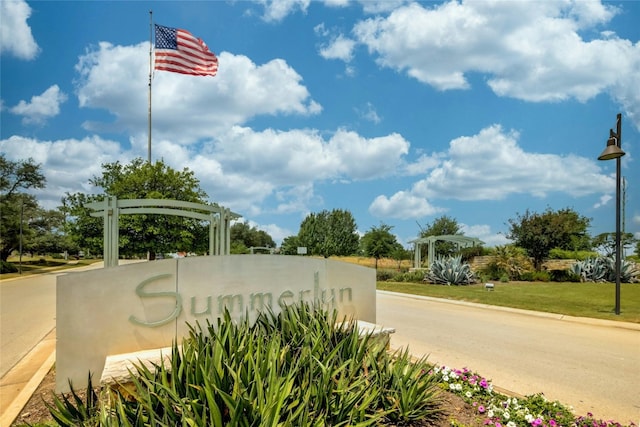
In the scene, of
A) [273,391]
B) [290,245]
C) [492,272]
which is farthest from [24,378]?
[290,245]

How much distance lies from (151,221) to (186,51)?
31.8 ft

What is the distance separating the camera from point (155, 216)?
24359mm

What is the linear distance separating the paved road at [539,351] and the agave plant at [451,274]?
9.90 meters

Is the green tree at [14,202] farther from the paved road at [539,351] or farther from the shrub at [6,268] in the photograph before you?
the paved road at [539,351]

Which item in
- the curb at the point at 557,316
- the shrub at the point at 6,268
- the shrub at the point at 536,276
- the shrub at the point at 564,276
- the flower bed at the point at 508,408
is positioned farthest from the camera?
the shrub at the point at 6,268

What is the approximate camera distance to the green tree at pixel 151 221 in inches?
938

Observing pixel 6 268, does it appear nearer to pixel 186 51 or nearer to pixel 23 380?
pixel 186 51

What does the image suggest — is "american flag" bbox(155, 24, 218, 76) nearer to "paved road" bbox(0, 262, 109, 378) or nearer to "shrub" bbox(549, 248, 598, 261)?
"paved road" bbox(0, 262, 109, 378)

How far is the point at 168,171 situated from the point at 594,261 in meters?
25.7

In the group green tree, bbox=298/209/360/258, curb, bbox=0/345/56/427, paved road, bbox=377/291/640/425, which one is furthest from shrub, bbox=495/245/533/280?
green tree, bbox=298/209/360/258

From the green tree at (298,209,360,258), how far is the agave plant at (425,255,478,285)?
114 feet

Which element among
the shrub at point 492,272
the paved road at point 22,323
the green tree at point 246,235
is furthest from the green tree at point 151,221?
the green tree at point 246,235

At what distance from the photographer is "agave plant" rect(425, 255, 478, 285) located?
74.0 ft

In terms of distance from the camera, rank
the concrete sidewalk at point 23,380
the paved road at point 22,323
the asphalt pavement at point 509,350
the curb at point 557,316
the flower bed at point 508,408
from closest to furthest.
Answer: the flower bed at point 508,408 < the concrete sidewalk at point 23,380 < the asphalt pavement at point 509,350 < the paved road at point 22,323 < the curb at point 557,316
